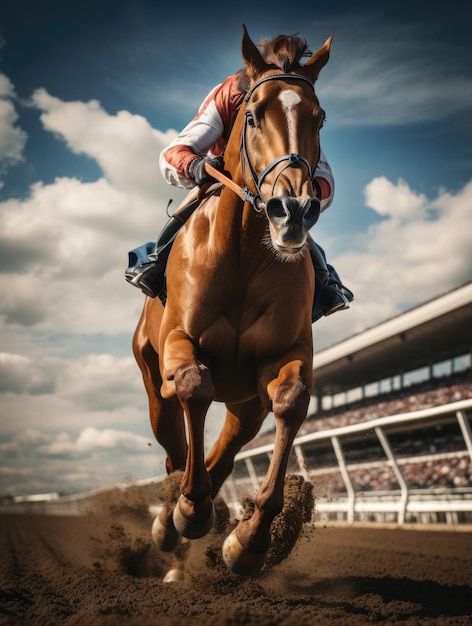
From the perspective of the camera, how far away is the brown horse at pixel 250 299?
3.32 metres

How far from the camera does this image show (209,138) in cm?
412

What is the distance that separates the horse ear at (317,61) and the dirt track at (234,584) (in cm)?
262

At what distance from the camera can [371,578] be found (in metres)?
5.27

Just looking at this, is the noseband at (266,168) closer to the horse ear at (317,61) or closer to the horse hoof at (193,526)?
the horse ear at (317,61)

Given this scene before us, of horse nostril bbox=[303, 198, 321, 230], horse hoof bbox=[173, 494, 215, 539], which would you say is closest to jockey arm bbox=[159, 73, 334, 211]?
horse nostril bbox=[303, 198, 321, 230]

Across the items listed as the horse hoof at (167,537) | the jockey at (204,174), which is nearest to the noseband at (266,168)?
the jockey at (204,174)

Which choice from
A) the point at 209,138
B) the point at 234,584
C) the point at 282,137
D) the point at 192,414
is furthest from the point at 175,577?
the point at 282,137

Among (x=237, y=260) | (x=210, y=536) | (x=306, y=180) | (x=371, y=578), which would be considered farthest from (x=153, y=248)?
(x=371, y=578)

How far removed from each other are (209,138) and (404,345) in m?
18.1

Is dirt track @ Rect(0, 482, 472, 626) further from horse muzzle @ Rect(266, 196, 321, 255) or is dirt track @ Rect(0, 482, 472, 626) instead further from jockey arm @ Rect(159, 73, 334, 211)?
jockey arm @ Rect(159, 73, 334, 211)

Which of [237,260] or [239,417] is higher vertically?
[237,260]

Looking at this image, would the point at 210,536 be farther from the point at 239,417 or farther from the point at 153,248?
the point at 153,248

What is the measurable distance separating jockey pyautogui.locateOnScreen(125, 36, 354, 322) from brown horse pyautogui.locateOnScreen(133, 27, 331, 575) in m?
0.20

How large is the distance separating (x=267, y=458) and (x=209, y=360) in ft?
41.1
